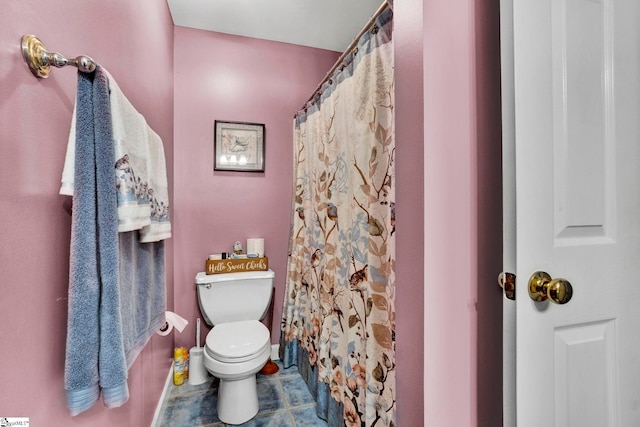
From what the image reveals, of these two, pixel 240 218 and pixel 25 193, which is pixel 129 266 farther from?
pixel 240 218

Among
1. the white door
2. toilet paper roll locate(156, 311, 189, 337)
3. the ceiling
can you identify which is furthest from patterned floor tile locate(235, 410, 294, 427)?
the ceiling

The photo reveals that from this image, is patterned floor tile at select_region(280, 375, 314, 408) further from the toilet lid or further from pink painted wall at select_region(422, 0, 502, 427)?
pink painted wall at select_region(422, 0, 502, 427)

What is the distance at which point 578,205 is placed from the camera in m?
0.68

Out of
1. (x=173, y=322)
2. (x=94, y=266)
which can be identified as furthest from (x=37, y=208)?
(x=173, y=322)

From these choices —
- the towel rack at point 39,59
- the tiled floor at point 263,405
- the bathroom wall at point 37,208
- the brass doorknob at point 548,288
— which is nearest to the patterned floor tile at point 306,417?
the tiled floor at point 263,405

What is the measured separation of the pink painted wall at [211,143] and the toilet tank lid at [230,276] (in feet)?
0.67

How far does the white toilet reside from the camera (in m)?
1.43

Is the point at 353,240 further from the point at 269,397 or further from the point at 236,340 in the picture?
the point at 269,397

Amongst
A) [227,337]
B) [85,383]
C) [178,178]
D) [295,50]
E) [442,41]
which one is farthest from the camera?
[295,50]

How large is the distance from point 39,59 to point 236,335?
145cm

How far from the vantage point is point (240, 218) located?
2.14m

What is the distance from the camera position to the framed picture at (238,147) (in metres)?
2.08

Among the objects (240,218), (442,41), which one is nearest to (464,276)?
(442,41)

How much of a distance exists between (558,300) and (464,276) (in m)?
0.21
